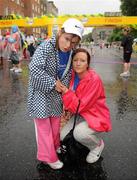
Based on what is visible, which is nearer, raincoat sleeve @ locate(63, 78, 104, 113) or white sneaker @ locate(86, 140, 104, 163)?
raincoat sleeve @ locate(63, 78, 104, 113)

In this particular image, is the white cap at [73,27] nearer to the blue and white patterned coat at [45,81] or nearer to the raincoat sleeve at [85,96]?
the blue and white patterned coat at [45,81]

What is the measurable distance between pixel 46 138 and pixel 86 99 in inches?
24.7

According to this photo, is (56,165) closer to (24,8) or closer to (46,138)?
(46,138)

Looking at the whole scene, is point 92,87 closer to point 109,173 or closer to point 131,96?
point 109,173

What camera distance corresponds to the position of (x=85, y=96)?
3770mm

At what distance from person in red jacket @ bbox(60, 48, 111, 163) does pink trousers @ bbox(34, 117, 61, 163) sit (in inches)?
10.2

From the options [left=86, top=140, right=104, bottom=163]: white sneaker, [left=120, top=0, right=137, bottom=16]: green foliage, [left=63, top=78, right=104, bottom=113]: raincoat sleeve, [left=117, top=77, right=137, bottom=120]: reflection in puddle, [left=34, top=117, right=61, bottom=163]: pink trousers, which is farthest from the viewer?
[left=120, top=0, right=137, bottom=16]: green foliage

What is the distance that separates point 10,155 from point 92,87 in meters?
1.42

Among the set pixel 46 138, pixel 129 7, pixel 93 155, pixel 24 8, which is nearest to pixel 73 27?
pixel 46 138

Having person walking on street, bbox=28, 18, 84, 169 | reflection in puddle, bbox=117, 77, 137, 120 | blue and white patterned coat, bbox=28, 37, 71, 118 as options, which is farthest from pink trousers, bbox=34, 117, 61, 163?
reflection in puddle, bbox=117, 77, 137, 120

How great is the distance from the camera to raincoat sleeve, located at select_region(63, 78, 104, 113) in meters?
3.72

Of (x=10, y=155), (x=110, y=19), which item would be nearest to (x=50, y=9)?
(x=110, y=19)

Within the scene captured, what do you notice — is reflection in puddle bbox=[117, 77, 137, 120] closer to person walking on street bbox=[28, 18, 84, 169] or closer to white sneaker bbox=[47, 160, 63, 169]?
white sneaker bbox=[47, 160, 63, 169]

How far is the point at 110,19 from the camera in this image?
29125mm
